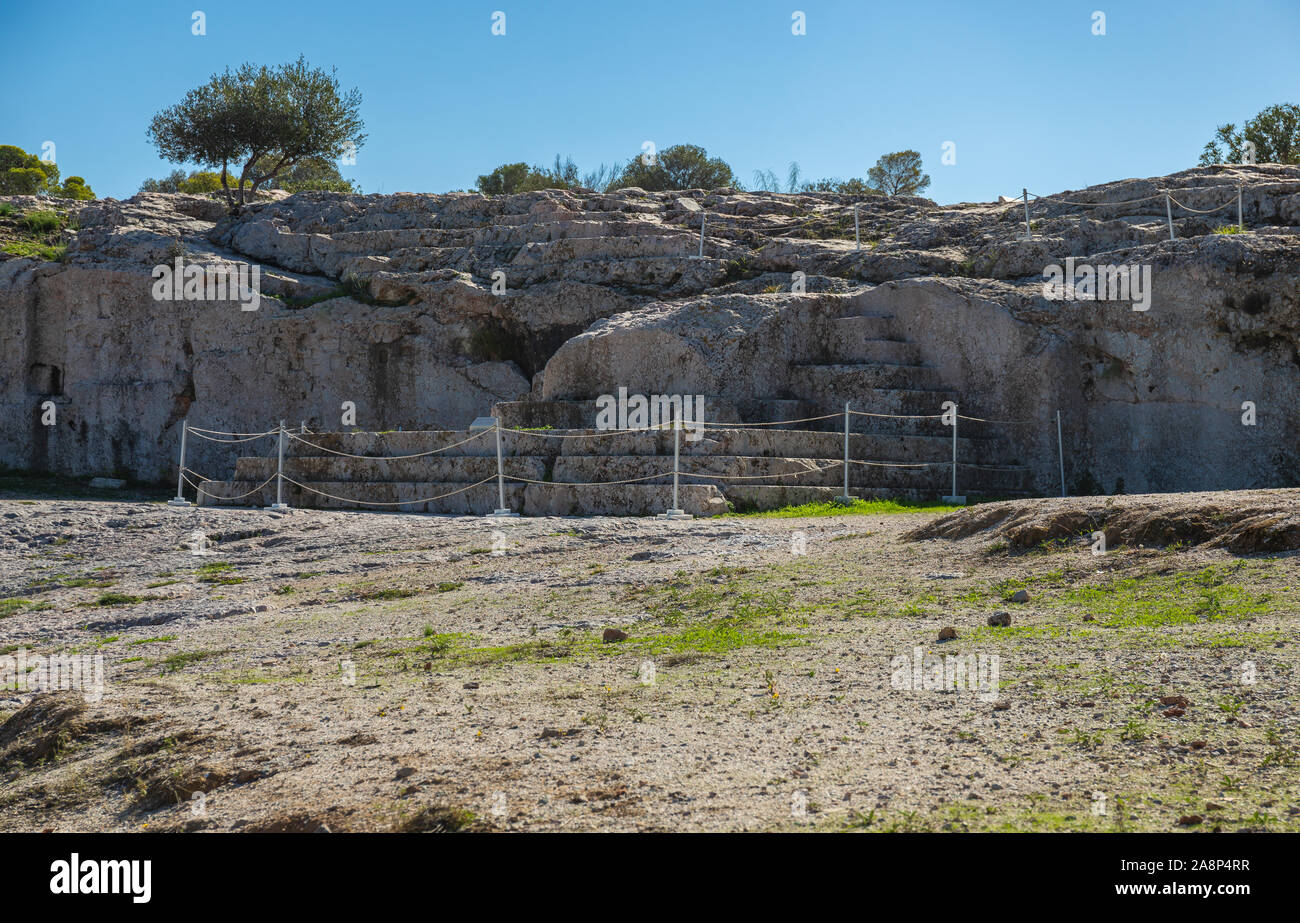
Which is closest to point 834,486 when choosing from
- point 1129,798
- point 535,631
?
point 535,631

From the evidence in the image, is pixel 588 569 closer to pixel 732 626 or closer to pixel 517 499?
pixel 732 626

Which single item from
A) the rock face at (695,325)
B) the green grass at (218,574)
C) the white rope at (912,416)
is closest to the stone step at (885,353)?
the rock face at (695,325)

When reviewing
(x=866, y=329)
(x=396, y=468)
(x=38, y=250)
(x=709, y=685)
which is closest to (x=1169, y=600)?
(x=709, y=685)

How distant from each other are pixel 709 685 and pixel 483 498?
8.92 m

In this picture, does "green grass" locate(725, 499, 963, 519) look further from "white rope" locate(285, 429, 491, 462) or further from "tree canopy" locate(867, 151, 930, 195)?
"tree canopy" locate(867, 151, 930, 195)

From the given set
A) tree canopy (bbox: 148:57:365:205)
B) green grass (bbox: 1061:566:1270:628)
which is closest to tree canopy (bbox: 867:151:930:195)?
tree canopy (bbox: 148:57:365:205)

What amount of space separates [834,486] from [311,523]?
636 cm

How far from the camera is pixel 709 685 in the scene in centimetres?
504

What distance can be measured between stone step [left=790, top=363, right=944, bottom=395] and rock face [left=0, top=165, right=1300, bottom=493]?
0.03 meters

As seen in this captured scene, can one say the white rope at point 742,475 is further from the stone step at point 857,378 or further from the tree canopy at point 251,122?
the tree canopy at point 251,122

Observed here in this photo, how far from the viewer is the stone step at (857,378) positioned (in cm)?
1586

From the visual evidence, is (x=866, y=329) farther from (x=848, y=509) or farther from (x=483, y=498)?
(x=483, y=498)

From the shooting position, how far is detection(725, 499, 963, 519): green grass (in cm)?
1202
